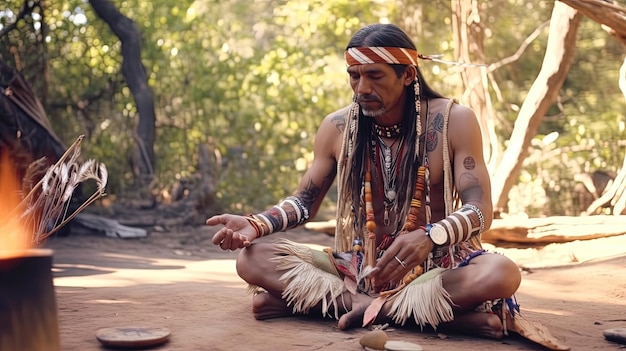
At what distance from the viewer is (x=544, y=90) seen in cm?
613

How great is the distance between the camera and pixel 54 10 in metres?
9.07

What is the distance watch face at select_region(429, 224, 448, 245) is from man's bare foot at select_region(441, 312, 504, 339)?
11.5 inches

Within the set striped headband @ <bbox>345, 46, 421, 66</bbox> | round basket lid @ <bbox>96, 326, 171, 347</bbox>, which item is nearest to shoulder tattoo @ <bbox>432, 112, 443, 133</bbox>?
striped headband @ <bbox>345, 46, 421, 66</bbox>

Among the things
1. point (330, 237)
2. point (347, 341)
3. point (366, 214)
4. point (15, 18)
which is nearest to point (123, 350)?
point (347, 341)

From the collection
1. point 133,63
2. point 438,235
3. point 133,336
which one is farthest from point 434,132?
point 133,63

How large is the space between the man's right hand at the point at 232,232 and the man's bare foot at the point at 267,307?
0.72 feet

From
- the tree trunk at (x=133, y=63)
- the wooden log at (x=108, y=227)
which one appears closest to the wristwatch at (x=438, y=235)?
the wooden log at (x=108, y=227)

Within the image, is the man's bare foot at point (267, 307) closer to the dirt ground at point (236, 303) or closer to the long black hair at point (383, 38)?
the dirt ground at point (236, 303)

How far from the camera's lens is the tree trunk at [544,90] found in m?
5.97

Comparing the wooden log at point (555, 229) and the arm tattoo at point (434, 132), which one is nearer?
the arm tattoo at point (434, 132)

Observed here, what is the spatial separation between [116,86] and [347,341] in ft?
24.8

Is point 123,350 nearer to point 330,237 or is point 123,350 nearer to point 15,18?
point 330,237

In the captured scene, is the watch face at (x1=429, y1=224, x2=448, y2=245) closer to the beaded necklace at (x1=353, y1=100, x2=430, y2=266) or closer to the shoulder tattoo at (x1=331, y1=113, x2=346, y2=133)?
the beaded necklace at (x1=353, y1=100, x2=430, y2=266)

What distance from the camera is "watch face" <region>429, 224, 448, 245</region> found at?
2666mm
